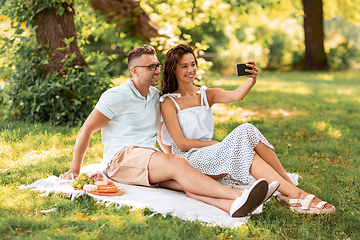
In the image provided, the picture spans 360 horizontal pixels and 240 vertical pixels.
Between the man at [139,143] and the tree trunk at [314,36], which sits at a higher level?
the tree trunk at [314,36]

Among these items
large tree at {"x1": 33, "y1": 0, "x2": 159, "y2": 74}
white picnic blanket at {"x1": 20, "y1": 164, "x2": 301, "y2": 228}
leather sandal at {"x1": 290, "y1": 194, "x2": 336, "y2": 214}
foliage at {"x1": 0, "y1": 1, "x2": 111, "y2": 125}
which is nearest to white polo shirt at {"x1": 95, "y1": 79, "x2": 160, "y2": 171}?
white picnic blanket at {"x1": 20, "y1": 164, "x2": 301, "y2": 228}

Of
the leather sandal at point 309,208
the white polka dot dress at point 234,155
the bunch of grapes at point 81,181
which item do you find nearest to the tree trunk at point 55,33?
the bunch of grapes at point 81,181

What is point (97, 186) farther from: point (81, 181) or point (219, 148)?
point (219, 148)

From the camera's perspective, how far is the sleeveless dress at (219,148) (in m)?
3.23

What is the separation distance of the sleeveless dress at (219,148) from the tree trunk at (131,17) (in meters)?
4.02

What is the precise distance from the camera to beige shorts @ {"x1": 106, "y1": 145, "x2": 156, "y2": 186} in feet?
10.9

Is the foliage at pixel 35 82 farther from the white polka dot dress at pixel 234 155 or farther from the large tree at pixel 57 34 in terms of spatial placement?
the white polka dot dress at pixel 234 155

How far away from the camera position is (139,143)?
358cm

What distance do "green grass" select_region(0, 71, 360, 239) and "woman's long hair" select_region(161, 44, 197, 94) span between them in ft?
4.52

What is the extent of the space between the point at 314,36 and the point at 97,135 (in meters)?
15.6

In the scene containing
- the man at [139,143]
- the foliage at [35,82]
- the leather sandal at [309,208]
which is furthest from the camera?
the foliage at [35,82]

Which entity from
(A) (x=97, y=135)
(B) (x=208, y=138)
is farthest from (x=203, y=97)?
(A) (x=97, y=135)

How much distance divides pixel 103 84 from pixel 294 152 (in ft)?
11.3

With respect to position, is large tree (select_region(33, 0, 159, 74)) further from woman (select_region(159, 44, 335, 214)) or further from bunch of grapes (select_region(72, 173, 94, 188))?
bunch of grapes (select_region(72, 173, 94, 188))
